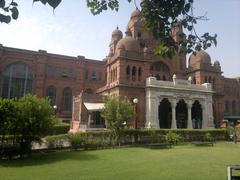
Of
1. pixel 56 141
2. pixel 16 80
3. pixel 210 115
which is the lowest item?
pixel 56 141

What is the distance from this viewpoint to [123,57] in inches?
1299

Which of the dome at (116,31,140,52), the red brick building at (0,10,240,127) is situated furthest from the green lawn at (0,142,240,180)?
the dome at (116,31,140,52)

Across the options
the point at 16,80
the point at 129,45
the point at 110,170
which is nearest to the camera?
the point at 110,170

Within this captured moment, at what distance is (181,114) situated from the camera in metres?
35.4

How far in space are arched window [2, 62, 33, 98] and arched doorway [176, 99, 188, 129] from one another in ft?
82.0

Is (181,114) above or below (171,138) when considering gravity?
above

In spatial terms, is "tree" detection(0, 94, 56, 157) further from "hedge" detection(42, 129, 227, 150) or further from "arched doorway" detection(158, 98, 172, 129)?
"arched doorway" detection(158, 98, 172, 129)

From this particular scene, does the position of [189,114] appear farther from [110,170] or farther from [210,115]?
[110,170]

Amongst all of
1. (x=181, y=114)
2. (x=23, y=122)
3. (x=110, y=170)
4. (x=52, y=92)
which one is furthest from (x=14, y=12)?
(x=52, y=92)

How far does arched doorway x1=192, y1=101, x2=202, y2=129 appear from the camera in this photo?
35.2 m

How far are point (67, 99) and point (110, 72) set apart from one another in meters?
13.3

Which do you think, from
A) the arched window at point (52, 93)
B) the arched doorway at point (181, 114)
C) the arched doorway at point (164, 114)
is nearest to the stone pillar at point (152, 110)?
the arched doorway at point (164, 114)

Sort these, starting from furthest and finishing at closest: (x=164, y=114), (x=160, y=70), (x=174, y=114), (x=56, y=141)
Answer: (x=160, y=70), (x=164, y=114), (x=174, y=114), (x=56, y=141)

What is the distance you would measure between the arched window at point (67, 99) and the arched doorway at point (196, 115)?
835 inches
